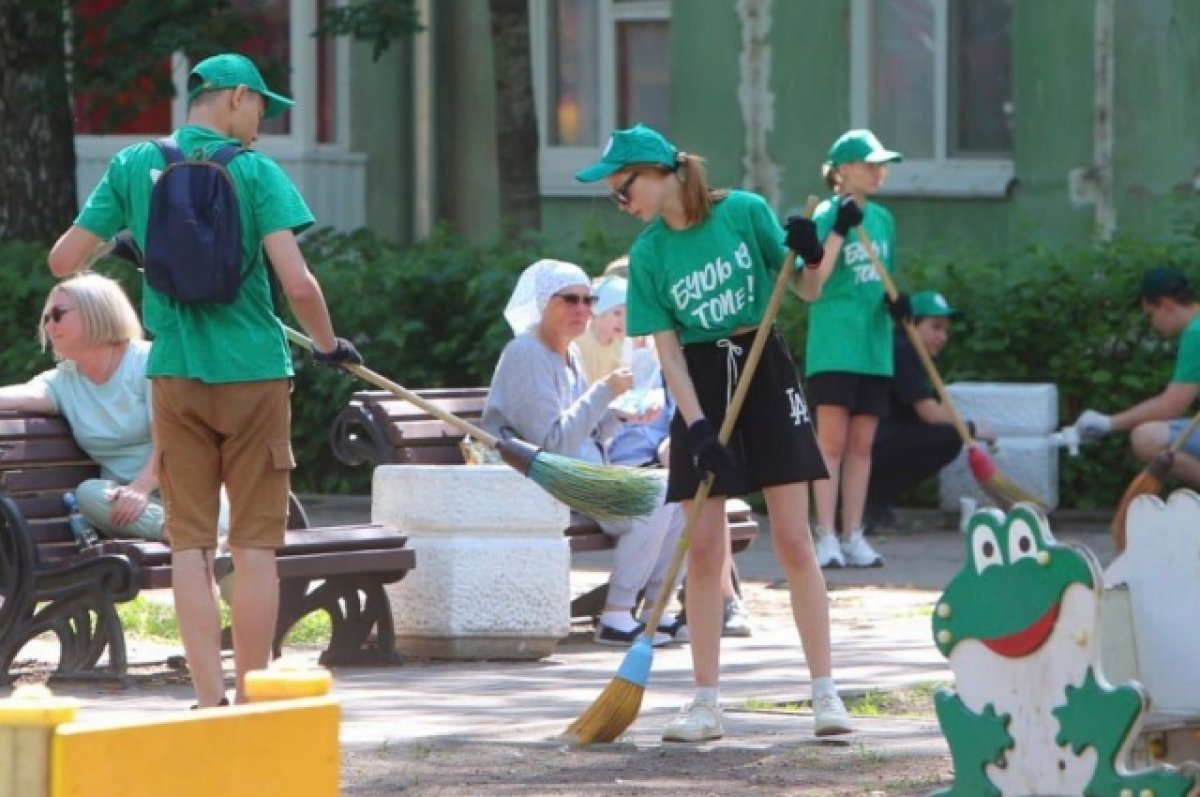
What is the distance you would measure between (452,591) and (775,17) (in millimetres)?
10997

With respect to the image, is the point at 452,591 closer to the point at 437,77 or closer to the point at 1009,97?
the point at 1009,97

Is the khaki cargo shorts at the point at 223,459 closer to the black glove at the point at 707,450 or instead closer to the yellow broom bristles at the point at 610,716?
the yellow broom bristles at the point at 610,716

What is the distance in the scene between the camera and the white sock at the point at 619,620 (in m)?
10.1

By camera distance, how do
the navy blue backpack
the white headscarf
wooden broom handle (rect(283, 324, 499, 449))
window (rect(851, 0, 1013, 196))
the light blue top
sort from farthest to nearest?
1. window (rect(851, 0, 1013, 196))
2. the white headscarf
3. the light blue top
4. wooden broom handle (rect(283, 324, 499, 449))
5. the navy blue backpack

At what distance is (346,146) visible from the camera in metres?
21.8

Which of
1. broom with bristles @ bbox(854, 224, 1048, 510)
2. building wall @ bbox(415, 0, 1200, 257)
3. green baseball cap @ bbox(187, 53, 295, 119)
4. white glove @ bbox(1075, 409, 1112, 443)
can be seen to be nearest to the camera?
green baseball cap @ bbox(187, 53, 295, 119)

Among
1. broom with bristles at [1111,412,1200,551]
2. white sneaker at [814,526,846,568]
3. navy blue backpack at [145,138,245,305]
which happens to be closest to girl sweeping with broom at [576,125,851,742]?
navy blue backpack at [145,138,245,305]

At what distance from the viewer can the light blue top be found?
9.22 metres

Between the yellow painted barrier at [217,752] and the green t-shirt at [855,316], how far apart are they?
784 centimetres

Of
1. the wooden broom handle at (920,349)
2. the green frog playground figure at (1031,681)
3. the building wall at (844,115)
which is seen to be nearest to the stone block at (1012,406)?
the wooden broom handle at (920,349)

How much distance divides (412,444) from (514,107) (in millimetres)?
7338

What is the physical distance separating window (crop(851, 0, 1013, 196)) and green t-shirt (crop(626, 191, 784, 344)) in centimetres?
1136

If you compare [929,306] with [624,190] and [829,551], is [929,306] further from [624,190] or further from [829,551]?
[624,190]

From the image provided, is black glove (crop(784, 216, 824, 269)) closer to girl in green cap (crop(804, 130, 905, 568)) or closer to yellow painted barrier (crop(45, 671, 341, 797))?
yellow painted barrier (crop(45, 671, 341, 797))
